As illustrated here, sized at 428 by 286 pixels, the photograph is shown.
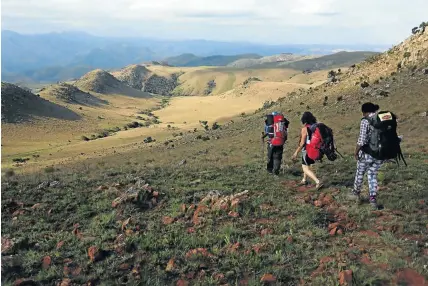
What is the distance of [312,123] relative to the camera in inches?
434

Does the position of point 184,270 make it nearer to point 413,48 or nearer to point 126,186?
point 126,186

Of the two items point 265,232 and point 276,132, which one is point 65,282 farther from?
point 276,132

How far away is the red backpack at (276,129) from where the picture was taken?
13021mm

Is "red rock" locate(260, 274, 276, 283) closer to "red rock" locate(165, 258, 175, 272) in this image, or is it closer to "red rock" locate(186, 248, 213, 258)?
"red rock" locate(186, 248, 213, 258)

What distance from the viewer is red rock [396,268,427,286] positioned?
619cm

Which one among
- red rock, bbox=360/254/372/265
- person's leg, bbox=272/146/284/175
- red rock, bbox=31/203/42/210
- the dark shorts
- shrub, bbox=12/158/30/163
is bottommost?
shrub, bbox=12/158/30/163

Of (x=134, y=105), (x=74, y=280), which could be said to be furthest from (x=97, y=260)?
(x=134, y=105)

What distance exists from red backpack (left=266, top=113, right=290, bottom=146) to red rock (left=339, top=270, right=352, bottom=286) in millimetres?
6955

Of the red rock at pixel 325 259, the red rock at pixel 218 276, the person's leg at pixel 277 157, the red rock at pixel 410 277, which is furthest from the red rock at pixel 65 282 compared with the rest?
the person's leg at pixel 277 157

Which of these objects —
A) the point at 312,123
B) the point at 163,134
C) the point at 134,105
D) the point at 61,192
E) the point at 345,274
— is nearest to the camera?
the point at 345,274

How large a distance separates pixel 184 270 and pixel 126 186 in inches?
248

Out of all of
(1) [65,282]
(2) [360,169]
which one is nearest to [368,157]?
(2) [360,169]

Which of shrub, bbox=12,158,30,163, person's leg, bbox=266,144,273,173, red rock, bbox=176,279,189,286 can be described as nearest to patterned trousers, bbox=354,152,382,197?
person's leg, bbox=266,144,273,173

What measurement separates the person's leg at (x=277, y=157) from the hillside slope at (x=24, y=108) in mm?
69045
